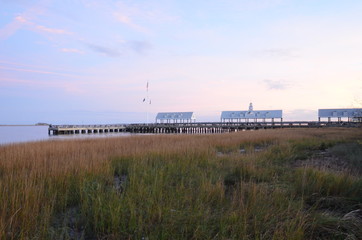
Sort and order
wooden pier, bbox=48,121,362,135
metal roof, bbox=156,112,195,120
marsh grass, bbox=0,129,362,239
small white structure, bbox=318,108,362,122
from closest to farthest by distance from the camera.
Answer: marsh grass, bbox=0,129,362,239
wooden pier, bbox=48,121,362,135
small white structure, bbox=318,108,362,122
metal roof, bbox=156,112,195,120

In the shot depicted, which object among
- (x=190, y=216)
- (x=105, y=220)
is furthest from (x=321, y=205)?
(x=105, y=220)

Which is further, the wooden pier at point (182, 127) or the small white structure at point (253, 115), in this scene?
the small white structure at point (253, 115)

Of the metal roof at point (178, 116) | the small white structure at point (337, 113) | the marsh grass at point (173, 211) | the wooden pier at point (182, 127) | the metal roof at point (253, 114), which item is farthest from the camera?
the metal roof at point (178, 116)

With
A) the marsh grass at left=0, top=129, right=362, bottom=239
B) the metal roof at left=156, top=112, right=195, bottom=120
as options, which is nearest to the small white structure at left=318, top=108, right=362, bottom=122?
the metal roof at left=156, top=112, right=195, bottom=120

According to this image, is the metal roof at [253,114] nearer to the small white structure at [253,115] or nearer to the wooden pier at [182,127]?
the small white structure at [253,115]

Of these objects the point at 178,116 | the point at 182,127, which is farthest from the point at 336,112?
the point at 178,116

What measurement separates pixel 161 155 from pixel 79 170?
3443 millimetres

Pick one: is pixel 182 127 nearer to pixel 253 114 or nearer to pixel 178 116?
pixel 178 116

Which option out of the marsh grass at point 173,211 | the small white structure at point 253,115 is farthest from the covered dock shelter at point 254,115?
the marsh grass at point 173,211

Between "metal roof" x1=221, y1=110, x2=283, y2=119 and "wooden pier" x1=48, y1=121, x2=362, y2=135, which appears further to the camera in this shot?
"metal roof" x1=221, y1=110, x2=283, y2=119

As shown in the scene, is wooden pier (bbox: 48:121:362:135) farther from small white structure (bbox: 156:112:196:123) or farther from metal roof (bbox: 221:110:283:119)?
small white structure (bbox: 156:112:196:123)

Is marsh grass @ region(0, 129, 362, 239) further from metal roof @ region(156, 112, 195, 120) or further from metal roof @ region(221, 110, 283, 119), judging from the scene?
metal roof @ region(156, 112, 195, 120)

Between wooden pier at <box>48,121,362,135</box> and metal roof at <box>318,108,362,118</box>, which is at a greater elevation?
metal roof at <box>318,108,362,118</box>

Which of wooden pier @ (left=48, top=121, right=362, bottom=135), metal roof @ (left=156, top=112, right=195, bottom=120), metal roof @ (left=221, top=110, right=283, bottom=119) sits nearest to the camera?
wooden pier @ (left=48, top=121, right=362, bottom=135)
